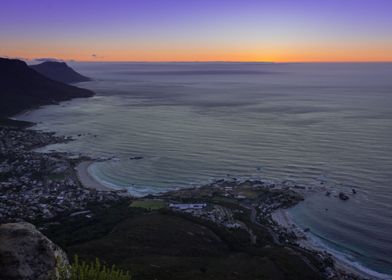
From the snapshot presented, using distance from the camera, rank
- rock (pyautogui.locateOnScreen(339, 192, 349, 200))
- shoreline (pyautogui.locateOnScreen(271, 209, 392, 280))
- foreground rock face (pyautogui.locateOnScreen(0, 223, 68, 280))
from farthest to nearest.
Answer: rock (pyautogui.locateOnScreen(339, 192, 349, 200)) → shoreline (pyautogui.locateOnScreen(271, 209, 392, 280)) → foreground rock face (pyautogui.locateOnScreen(0, 223, 68, 280))

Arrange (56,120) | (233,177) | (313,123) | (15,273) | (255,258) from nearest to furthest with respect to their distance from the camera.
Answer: (15,273) → (255,258) → (233,177) → (313,123) → (56,120)

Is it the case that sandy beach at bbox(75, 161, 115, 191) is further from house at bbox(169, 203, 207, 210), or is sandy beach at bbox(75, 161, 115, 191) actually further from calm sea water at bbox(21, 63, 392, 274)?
house at bbox(169, 203, 207, 210)

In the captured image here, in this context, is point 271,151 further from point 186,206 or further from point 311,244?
point 311,244

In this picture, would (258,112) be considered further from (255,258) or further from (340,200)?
(255,258)

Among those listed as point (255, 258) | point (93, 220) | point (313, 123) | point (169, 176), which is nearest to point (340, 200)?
point (255, 258)

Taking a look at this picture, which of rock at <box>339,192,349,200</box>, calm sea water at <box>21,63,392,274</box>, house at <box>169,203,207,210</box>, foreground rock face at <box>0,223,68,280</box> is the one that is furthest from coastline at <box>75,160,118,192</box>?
foreground rock face at <box>0,223,68,280</box>

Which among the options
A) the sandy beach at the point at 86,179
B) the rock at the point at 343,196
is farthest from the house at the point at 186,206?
the rock at the point at 343,196

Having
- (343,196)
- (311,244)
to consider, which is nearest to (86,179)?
(311,244)
